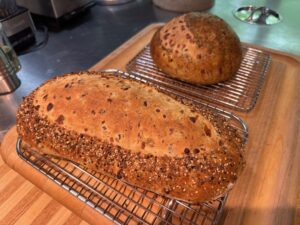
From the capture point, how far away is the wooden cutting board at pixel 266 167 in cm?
69

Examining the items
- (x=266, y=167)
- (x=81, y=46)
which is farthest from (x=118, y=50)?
(x=266, y=167)

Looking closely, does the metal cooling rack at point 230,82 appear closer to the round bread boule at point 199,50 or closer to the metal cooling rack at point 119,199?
the round bread boule at point 199,50

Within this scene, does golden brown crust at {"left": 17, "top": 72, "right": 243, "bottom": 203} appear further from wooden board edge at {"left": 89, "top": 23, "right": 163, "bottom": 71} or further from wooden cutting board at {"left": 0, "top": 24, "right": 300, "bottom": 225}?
wooden board edge at {"left": 89, "top": 23, "right": 163, "bottom": 71}

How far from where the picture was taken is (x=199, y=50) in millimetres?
970

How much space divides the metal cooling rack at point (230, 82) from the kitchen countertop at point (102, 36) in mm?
304

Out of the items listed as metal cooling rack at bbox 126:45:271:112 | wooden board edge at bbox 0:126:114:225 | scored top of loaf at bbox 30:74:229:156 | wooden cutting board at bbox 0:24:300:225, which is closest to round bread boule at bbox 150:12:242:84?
metal cooling rack at bbox 126:45:271:112

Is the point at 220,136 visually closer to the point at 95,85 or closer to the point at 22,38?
the point at 95,85

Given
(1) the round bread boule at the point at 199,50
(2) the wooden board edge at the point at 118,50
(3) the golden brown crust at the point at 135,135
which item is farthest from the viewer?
(2) the wooden board edge at the point at 118,50

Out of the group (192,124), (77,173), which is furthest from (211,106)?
(77,173)

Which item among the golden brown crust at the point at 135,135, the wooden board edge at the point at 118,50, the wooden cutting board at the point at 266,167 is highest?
the golden brown crust at the point at 135,135

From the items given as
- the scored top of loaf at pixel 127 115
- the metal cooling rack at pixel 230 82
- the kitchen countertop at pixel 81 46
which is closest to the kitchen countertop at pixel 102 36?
the kitchen countertop at pixel 81 46

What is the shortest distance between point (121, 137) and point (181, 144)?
16 cm

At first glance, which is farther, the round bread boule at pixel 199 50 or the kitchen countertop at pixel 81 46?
the round bread boule at pixel 199 50

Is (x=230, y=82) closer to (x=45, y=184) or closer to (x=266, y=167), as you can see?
(x=266, y=167)
